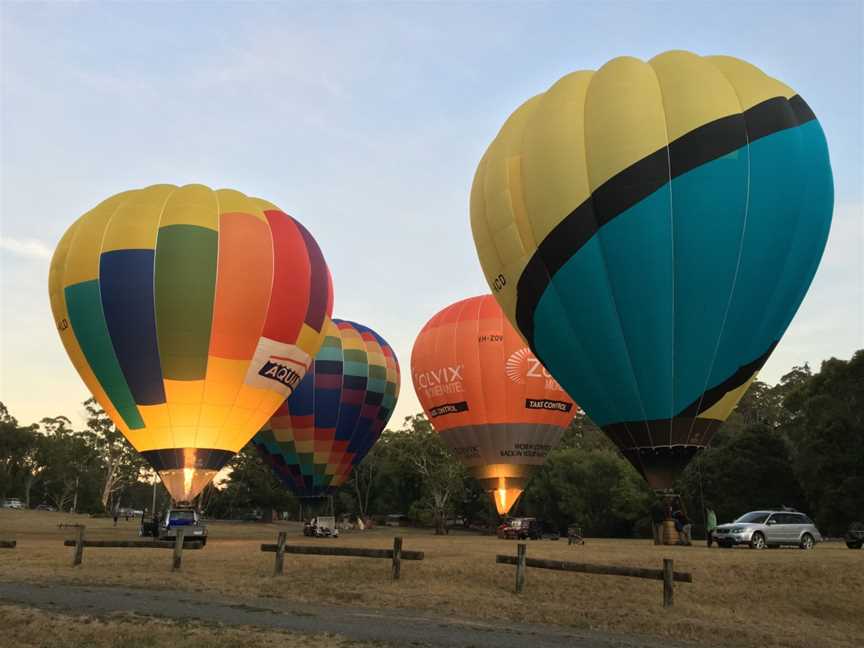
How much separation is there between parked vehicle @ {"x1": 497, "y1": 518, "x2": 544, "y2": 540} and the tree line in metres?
11.2

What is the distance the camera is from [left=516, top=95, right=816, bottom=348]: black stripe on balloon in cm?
2156

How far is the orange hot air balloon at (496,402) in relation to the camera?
132ft

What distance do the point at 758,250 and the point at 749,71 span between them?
587cm

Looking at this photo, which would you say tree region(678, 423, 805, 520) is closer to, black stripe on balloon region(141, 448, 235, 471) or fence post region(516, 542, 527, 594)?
black stripe on balloon region(141, 448, 235, 471)

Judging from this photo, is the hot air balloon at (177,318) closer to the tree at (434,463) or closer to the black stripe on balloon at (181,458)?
the black stripe on balloon at (181,458)

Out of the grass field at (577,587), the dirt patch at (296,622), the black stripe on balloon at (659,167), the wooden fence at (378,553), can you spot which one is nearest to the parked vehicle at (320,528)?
the grass field at (577,587)

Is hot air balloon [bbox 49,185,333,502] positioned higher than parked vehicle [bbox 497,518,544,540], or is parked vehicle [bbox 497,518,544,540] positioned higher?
hot air balloon [bbox 49,185,333,502]

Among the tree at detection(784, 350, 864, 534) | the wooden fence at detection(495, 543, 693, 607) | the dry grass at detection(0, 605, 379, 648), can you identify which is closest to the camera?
the dry grass at detection(0, 605, 379, 648)

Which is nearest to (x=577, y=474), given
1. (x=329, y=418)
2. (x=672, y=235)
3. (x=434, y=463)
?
(x=434, y=463)

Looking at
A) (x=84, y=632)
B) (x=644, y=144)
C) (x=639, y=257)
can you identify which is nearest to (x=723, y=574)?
(x=639, y=257)

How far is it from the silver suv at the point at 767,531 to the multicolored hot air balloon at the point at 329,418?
23512mm

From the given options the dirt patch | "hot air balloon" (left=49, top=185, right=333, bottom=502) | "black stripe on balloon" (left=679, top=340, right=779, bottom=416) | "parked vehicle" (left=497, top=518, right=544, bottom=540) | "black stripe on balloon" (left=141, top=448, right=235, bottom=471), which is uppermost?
"hot air balloon" (left=49, top=185, right=333, bottom=502)

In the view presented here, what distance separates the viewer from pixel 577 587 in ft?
60.3

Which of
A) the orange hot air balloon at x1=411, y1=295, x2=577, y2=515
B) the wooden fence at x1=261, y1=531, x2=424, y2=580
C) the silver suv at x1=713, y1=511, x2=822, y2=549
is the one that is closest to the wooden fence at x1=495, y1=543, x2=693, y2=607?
the wooden fence at x1=261, y1=531, x2=424, y2=580
